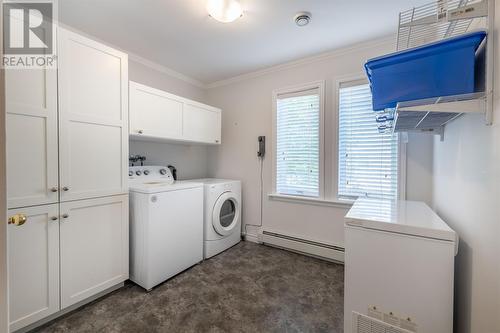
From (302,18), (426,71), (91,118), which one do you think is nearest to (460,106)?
(426,71)

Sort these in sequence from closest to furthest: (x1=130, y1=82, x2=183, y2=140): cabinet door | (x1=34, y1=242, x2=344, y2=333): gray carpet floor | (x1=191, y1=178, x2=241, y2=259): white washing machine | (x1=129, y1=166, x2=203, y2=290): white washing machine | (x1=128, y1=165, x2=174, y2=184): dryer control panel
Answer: (x1=34, y1=242, x2=344, y2=333): gray carpet floor < (x1=129, y1=166, x2=203, y2=290): white washing machine < (x1=130, y1=82, x2=183, y2=140): cabinet door < (x1=128, y1=165, x2=174, y2=184): dryer control panel < (x1=191, y1=178, x2=241, y2=259): white washing machine

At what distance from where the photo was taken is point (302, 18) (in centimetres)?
183

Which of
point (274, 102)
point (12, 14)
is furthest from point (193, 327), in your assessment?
point (274, 102)

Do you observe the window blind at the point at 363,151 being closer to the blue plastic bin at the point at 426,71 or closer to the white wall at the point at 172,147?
the blue plastic bin at the point at 426,71

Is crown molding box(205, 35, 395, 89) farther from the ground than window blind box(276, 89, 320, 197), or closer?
farther from the ground

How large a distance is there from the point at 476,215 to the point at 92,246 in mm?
2483

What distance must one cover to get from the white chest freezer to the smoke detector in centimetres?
169

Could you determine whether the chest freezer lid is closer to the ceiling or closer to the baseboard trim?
the ceiling

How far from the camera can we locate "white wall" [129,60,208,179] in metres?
2.62

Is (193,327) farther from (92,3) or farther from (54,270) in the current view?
(92,3)

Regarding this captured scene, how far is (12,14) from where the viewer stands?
4.25 feet

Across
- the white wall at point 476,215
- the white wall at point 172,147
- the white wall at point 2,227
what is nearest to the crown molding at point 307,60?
the white wall at point 172,147

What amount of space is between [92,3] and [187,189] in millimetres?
1767

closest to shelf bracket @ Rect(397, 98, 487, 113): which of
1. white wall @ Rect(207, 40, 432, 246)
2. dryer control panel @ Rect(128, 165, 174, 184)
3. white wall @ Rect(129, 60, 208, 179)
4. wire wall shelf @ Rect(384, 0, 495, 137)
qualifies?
wire wall shelf @ Rect(384, 0, 495, 137)
